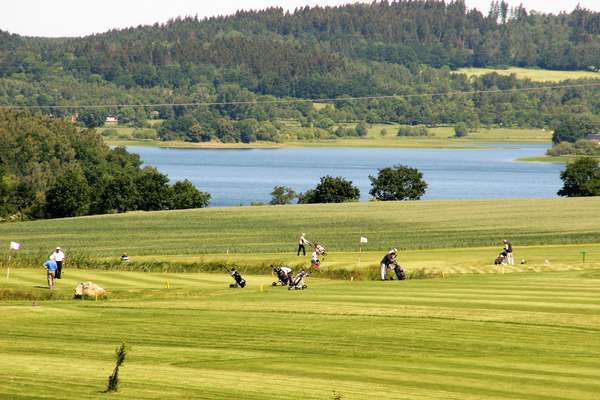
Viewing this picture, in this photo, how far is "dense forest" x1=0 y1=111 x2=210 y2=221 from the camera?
12625 centimetres

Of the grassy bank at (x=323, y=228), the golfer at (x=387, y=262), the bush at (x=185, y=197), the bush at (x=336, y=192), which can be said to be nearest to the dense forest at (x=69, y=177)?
the bush at (x=185, y=197)

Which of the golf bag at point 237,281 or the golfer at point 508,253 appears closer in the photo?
the golf bag at point 237,281

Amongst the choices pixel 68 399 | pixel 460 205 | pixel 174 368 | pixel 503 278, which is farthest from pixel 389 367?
pixel 460 205

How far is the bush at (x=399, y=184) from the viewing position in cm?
13512

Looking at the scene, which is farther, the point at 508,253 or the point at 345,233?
the point at 345,233

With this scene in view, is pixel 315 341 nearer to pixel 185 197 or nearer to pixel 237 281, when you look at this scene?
pixel 237 281

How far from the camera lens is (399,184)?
5369 inches

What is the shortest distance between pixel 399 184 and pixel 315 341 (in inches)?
4104

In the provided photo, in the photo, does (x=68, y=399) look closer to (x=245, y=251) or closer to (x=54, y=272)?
(x=54, y=272)

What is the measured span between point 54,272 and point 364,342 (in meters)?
19.8

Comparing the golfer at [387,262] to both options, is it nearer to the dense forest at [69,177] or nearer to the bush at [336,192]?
the dense forest at [69,177]

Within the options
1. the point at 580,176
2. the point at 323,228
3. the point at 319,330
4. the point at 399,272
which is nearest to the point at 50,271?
the point at 399,272

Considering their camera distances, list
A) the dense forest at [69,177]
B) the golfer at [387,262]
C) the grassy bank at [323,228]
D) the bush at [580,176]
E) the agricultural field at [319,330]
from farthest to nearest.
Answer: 1. the bush at [580,176]
2. the dense forest at [69,177]
3. the grassy bank at [323,228]
4. the golfer at [387,262]
5. the agricultural field at [319,330]

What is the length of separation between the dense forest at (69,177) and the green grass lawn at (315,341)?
7878 cm
